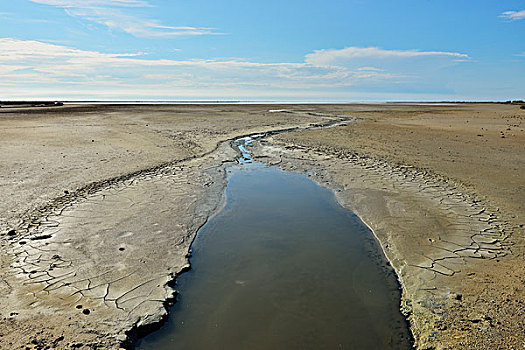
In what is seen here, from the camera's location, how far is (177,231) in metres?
6.39

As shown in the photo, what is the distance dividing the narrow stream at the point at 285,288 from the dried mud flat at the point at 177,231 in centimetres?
28

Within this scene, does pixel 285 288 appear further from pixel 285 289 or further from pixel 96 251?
pixel 96 251

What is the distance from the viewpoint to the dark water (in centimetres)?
374

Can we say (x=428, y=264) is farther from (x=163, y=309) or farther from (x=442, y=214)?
(x=163, y=309)

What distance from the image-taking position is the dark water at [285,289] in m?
3.74

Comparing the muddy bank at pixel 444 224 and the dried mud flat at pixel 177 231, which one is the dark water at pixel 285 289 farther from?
the muddy bank at pixel 444 224

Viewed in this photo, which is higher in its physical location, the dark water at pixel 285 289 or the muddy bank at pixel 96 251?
the muddy bank at pixel 96 251

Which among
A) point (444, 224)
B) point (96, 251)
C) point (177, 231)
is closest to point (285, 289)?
point (177, 231)

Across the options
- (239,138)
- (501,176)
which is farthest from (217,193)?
(239,138)

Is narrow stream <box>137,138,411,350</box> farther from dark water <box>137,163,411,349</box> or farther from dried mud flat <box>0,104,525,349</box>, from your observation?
dried mud flat <box>0,104,525,349</box>

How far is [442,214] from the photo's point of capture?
7.12m

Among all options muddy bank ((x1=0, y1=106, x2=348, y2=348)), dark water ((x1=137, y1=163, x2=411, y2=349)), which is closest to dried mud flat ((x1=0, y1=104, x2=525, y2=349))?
muddy bank ((x1=0, y1=106, x2=348, y2=348))

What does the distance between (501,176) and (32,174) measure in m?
13.2

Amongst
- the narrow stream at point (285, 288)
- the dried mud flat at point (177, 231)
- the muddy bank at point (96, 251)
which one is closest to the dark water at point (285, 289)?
the narrow stream at point (285, 288)
